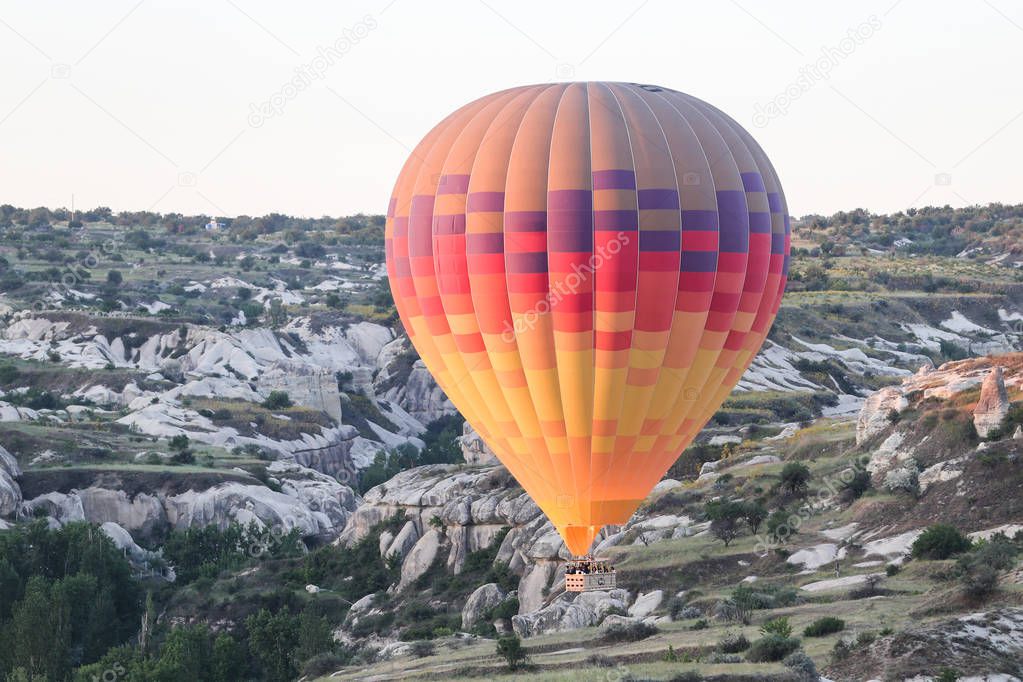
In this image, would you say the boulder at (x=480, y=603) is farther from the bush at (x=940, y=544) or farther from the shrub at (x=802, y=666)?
the shrub at (x=802, y=666)

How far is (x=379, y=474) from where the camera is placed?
127500 millimetres

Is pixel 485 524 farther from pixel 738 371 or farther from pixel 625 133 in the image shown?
pixel 625 133

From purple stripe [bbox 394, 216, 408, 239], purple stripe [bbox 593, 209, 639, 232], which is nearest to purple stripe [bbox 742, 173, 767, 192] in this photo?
purple stripe [bbox 593, 209, 639, 232]

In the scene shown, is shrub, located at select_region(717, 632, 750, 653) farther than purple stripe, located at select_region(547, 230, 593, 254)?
Yes

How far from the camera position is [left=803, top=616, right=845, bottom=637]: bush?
141ft

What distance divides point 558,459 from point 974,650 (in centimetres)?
1081

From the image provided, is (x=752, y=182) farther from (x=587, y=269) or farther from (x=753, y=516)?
(x=753, y=516)

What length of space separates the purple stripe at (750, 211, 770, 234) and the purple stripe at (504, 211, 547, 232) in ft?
17.8

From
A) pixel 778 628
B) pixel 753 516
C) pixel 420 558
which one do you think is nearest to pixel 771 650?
pixel 778 628

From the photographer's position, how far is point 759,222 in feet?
137

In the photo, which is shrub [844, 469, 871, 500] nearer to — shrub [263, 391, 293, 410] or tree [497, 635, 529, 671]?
tree [497, 635, 529, 671]

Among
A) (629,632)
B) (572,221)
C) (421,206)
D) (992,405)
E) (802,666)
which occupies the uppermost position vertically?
(421,206)

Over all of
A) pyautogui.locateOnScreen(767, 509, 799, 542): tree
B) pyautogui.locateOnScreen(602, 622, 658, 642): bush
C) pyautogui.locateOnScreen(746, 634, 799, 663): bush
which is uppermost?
pyautogui.locateOnScreen(767, 509, 799, 542): tree

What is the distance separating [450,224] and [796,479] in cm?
2670
